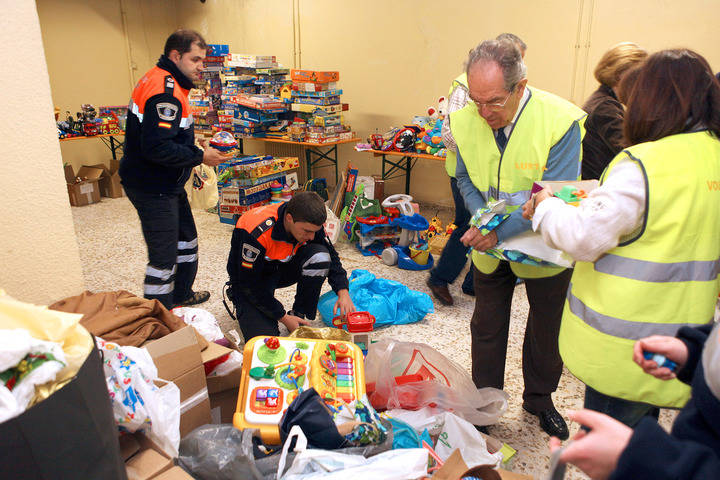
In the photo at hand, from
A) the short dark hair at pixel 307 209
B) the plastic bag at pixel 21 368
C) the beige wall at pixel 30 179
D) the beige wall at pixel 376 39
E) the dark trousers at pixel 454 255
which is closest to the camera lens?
the plastic bag at pixel 21 368

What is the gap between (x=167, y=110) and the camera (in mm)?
2549

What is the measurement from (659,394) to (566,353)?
0.25 metres

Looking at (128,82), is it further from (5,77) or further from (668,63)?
(668,63)

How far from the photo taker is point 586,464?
744mm

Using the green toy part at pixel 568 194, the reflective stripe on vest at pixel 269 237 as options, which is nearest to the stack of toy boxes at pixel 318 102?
the reflective stripe on vest at pixel 269 237

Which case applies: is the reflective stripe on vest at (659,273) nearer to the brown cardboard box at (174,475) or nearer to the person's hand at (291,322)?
the brown cardboard box at (174,475)

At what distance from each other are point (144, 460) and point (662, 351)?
124 cm

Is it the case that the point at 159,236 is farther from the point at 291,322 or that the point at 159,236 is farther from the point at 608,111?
the point at 608,111

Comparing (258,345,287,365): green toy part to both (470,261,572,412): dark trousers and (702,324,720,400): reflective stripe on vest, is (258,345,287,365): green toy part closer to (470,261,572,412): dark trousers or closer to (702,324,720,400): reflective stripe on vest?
(470,261,572,412): dark trousers

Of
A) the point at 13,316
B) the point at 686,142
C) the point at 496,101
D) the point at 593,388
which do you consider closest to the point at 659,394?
the point at 593,388

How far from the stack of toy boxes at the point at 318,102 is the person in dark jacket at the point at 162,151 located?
2422 millimetres

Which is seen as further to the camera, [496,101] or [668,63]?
[496,101]

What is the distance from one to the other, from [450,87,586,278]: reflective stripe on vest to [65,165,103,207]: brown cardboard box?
5109 mm

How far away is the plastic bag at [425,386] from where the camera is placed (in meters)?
1.92
